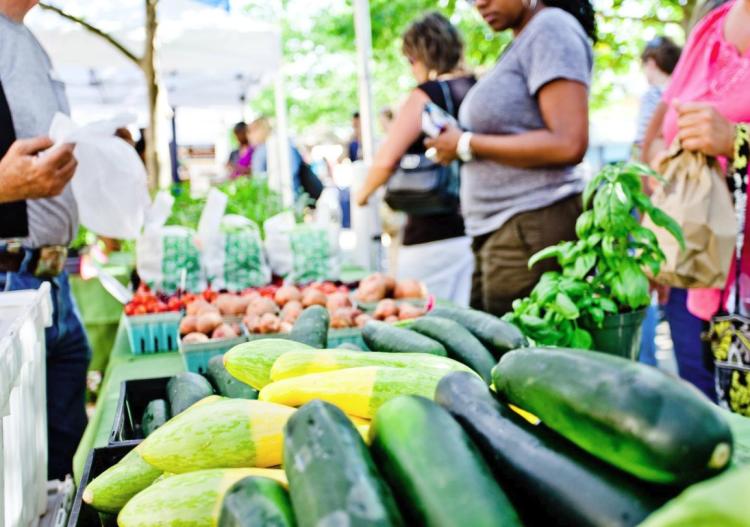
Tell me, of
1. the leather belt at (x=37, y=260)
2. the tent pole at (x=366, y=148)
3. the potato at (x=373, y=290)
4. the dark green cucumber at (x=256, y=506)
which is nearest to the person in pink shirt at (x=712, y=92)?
the potato at (x=373, y=290)

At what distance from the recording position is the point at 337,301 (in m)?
2.62

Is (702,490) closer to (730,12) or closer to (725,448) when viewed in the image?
(725,448)

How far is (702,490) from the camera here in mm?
534

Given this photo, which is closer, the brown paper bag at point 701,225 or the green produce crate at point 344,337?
the brown paper bag at point 701,225

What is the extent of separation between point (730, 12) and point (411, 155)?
173cm

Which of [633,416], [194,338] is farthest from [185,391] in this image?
[633,416]

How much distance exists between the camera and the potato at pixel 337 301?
8.48 ft

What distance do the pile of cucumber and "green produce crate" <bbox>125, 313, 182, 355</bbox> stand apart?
4.99 ft

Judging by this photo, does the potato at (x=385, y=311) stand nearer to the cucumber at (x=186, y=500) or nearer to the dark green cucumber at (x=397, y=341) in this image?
the dark green cucumber at (x=397, y=341)

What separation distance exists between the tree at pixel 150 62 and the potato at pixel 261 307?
3695 millimetres

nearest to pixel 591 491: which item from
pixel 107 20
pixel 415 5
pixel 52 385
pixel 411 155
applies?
pixel 52 385

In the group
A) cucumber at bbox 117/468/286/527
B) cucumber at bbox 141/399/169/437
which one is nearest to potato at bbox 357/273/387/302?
cucumber at bbox 141/399/169/437

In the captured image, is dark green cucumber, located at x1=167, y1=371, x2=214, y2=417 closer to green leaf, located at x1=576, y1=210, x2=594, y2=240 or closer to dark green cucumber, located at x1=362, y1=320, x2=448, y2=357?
dark green cucumber, located at x1=362, y1=320, x2=448, y2=357

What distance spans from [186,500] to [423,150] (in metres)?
2.83
